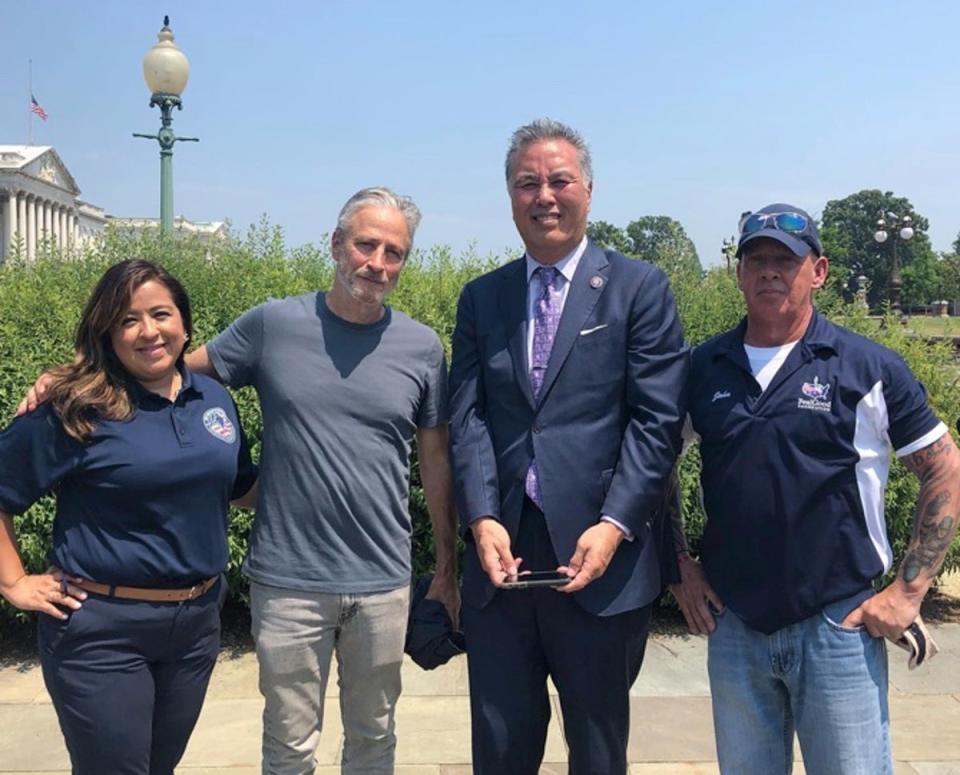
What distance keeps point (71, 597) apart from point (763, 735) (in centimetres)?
201

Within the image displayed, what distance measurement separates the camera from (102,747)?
240cm

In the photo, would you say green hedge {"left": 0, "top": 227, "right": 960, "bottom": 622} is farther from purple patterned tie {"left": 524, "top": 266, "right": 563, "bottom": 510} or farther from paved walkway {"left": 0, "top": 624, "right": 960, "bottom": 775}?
purple patterned tie {"left": 524, "top": 266, "right": 563, "bottom": 510}

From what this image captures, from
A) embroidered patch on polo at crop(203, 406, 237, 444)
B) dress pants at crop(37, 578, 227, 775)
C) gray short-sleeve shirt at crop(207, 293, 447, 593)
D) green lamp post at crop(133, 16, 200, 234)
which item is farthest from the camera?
green lamp post at crop(133, 16, 200, 234)

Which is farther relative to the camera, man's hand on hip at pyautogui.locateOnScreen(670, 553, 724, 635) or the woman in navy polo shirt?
man's hand on hip at pyautogui.locateOnScreen(670, 553, 724, 635)

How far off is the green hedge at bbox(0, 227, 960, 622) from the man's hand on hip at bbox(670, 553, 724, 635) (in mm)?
2443

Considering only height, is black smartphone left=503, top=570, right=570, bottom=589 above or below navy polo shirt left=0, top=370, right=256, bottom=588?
below

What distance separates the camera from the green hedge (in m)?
4.82

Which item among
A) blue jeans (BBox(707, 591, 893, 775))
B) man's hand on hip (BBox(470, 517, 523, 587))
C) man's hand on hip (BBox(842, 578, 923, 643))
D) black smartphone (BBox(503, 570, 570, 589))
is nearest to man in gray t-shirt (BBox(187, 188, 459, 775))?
man's hand on hip (BBox(470, 517, 523, 587))

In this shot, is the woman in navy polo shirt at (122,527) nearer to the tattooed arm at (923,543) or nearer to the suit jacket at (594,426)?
the suit jacket at (594,426)

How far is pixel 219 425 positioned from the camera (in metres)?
2.65

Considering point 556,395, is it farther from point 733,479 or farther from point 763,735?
point 763,735

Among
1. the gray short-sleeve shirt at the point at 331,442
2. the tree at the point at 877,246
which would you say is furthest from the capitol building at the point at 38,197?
the tree at the point at 877,246

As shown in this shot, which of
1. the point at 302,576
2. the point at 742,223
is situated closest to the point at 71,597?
the point at 302,576

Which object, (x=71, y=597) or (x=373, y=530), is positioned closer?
(x=71, y=597)
